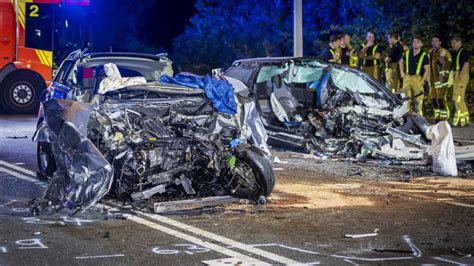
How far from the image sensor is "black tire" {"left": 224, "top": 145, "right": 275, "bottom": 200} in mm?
9383

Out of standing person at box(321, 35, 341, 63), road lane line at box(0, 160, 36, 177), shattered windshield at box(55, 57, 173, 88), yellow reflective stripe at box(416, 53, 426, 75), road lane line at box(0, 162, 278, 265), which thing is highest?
standing person at box(321, 35, 341, 63)

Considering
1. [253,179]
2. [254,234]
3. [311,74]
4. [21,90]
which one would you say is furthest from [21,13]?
[254,234]

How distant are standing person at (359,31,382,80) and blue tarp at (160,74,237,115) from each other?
30.3ft

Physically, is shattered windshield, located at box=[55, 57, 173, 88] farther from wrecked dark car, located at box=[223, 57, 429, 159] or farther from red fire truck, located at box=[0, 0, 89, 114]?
red fire truck, located at box=[0, 0, 89, 114]

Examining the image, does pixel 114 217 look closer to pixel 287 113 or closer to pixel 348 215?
pixel 348 215

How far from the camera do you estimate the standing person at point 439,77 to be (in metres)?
17.9

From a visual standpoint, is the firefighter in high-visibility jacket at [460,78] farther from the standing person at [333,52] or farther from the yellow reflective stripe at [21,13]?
the yellow reflective stripe at [21,13]

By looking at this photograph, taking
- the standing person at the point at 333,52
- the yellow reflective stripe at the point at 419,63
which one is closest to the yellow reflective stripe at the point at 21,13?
the standing person at the point at 333,52

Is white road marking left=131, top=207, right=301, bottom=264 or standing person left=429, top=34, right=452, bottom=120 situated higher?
standing person left=429, top=34, right=452, bottom=120

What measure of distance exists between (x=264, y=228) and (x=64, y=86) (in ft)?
15.1

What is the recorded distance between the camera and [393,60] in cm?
1892

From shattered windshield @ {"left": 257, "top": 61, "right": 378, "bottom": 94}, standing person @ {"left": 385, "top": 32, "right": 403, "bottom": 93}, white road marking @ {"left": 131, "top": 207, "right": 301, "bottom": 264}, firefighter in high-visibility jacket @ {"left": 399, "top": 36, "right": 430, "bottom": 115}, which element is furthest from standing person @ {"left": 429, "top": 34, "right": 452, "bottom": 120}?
white road marking @ {"left": 131, "top": 207, "right": 301, "bottom": 264}

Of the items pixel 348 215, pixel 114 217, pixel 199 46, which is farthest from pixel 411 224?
pixel 199 46

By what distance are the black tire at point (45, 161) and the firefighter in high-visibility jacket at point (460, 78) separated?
9.61 meters
